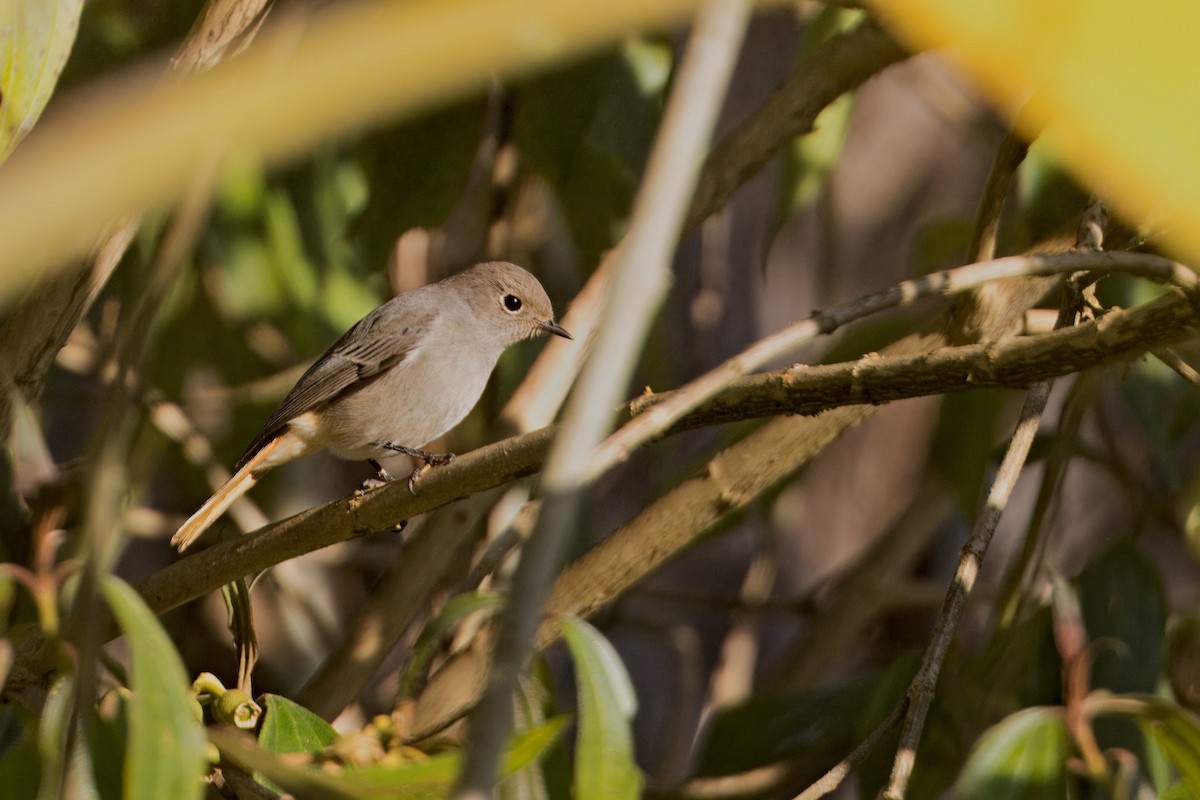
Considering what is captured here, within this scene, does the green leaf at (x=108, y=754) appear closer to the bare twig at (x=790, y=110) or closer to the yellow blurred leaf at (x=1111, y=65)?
the yellow blurred leaf at (x=1111, y=65)

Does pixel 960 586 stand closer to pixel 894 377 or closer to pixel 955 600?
pixel 955 600

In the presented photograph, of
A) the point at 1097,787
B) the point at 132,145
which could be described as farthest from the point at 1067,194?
the point at 132,145

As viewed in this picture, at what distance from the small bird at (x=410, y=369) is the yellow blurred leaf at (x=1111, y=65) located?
2.93 m

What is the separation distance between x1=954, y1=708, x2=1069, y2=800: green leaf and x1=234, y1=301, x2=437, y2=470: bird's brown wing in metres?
2.46

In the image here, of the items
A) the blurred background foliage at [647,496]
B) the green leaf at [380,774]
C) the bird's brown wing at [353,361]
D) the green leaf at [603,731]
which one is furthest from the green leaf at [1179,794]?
the bird's brown wing at [353,361]

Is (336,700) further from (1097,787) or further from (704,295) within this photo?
(704,295)

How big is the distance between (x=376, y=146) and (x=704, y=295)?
1831 millimetres

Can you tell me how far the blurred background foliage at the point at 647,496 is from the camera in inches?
66.6

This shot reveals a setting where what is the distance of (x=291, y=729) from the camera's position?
6.35ft

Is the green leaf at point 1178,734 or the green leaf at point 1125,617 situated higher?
the green leaf at point 1125,617

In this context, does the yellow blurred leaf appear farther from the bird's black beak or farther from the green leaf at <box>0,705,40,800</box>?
the bird's black beak

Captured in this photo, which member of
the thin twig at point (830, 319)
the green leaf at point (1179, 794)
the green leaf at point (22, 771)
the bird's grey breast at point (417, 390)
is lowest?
the green leaf at point (1179, 794)

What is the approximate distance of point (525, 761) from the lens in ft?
4.74

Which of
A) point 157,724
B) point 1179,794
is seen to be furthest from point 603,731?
point 1179,794
